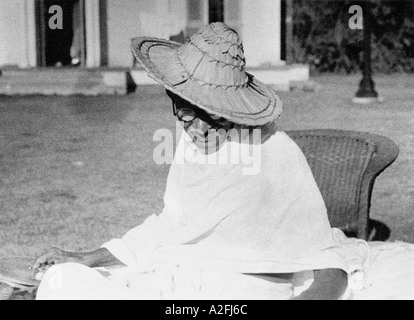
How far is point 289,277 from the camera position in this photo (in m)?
2.74

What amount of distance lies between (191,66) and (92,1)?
14.8 meters

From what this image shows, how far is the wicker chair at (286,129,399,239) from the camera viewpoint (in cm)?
367

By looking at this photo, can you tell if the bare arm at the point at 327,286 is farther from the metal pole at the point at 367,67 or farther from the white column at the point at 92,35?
the white column at the point at 92,35

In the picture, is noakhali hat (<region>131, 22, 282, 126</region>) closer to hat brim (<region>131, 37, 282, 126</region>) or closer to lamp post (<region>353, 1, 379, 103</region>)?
hat brim (<region>131, 37, 282, 126</region>)

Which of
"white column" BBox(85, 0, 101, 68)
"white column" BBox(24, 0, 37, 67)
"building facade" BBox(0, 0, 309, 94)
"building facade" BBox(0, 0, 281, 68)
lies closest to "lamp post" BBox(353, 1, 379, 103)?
"building facade" BBox(0, 0, 309, 94)

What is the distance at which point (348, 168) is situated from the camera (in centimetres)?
372

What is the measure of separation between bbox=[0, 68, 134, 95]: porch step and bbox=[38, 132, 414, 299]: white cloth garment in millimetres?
13449

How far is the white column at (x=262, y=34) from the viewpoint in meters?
17.3

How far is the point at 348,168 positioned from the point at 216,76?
49.7 inches

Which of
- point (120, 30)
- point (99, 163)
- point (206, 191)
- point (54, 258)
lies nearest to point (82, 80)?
point (120, 30)

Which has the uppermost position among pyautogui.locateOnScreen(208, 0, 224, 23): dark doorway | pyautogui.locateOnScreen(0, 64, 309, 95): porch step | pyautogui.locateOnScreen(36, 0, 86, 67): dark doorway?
pyautogui.locateOnScreen(208, 0, 224, 23): dark doorway

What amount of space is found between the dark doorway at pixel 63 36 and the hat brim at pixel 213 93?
582 inches

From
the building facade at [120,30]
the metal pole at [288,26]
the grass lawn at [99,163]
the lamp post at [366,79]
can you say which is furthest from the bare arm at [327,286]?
the metal pole at [288,26]
